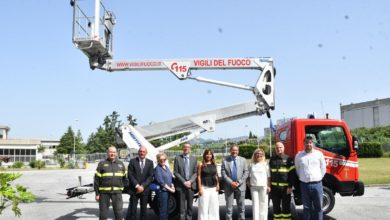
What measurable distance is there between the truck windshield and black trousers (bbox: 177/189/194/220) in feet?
10.4

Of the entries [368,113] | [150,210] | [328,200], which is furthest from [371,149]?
[368,113]

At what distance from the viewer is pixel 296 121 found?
32.1 feet

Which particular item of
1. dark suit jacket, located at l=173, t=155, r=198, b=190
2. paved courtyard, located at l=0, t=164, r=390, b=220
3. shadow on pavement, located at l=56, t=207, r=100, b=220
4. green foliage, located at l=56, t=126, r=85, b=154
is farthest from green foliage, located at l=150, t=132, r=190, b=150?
green foliage, located at l=56, t=126, r=85, b=154

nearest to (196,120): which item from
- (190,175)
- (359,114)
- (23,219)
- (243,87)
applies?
(243,87)

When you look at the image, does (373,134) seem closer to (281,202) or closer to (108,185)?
(281,202)

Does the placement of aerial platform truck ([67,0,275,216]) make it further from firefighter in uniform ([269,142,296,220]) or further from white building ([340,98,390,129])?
white building ([340,98,390,129])

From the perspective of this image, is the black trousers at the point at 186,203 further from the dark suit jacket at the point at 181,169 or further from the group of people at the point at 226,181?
the dark suit jacket at the point at 181,169

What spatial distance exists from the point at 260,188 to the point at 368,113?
114 m

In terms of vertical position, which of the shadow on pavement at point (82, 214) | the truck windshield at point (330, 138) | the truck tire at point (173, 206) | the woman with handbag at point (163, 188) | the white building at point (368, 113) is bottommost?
the shadow on pavement at point (82, 214)

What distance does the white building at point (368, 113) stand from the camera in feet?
348

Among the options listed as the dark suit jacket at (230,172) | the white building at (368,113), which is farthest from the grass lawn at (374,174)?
the white building at (368,113)

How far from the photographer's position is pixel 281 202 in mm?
8398

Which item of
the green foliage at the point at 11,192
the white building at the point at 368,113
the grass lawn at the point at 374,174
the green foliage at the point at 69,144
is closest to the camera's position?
the green foliage at the point at 11,192

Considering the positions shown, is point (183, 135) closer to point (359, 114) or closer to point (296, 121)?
point (296, 121)
